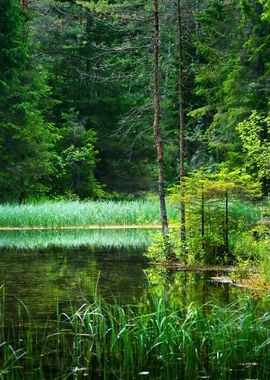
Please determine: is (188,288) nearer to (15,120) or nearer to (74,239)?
(74,239)

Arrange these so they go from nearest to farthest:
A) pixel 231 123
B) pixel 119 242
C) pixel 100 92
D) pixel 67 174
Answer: pixel 119 242
pixel 231 123
pixel 67 174
pixel 100 92

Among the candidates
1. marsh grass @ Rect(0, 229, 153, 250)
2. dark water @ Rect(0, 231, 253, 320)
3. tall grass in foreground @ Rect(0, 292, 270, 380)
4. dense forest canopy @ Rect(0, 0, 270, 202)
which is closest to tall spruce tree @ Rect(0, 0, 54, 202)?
dense forest canopy @ Rect(0, 0, 270, 202)

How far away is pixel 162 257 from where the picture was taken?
1778 cm

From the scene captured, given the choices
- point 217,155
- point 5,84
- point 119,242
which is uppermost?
point 5,84

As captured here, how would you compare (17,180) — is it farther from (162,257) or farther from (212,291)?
(212,291)

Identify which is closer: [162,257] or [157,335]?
[157,335]

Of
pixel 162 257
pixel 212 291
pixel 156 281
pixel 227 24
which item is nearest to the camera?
pixel 212 291

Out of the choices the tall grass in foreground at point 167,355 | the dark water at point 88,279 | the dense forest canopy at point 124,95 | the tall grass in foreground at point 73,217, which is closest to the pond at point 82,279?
the dark water at point 88,279

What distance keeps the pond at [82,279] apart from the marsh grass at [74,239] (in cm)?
3

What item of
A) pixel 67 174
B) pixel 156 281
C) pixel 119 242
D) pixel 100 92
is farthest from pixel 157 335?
pixel 100 92

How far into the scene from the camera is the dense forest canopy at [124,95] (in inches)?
809

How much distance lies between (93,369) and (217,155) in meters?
29.3

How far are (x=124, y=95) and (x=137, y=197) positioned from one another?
6.95 metres

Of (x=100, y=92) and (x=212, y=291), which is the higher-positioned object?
(x=100, y=92)
